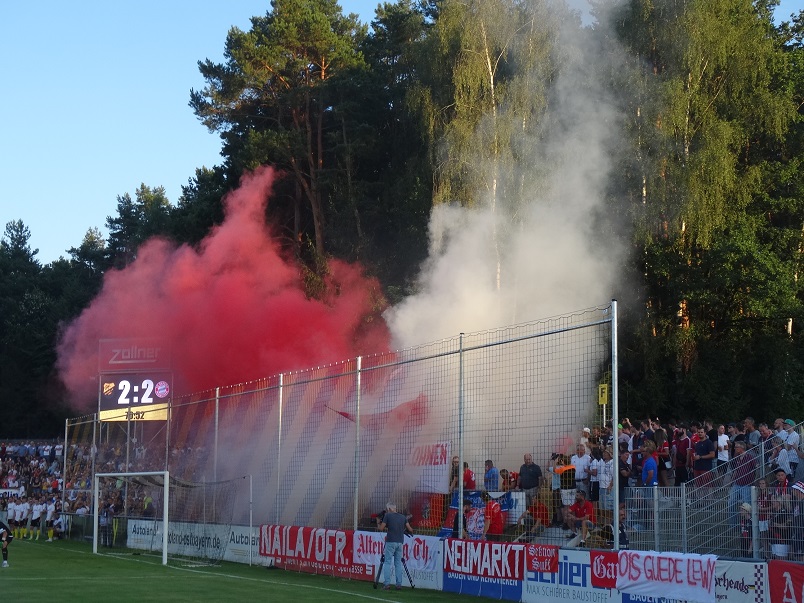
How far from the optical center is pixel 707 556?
1384 centimetres

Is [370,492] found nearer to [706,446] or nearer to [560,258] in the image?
[706,446]

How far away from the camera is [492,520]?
1791 centimetres

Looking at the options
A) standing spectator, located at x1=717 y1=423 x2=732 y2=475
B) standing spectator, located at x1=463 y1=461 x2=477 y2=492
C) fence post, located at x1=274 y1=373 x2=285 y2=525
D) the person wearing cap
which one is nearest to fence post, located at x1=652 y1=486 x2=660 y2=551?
the person wearing cap

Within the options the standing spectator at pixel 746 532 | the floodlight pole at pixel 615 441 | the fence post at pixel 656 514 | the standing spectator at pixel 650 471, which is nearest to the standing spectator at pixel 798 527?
the standing spectator at pixel 746 532

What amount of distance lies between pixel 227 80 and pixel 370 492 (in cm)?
3040

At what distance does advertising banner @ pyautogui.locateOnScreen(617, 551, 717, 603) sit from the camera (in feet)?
45.0

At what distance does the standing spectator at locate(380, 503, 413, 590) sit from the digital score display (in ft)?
52.4

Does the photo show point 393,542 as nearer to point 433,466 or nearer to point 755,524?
point 433,466

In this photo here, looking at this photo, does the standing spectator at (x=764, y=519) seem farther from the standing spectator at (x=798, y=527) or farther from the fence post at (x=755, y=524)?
the standing spectator at (x=798, y=527)

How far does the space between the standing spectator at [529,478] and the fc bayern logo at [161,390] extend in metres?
18.8

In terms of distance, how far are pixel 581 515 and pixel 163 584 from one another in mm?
7679

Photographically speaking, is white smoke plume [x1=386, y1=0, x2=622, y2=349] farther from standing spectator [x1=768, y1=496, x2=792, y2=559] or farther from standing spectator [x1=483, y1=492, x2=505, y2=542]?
standing spectator [x1=768, y1=496, x2=792, y2=559]

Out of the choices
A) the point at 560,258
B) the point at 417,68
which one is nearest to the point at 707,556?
the point at 560,258

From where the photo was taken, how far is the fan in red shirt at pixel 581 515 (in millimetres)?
16203
